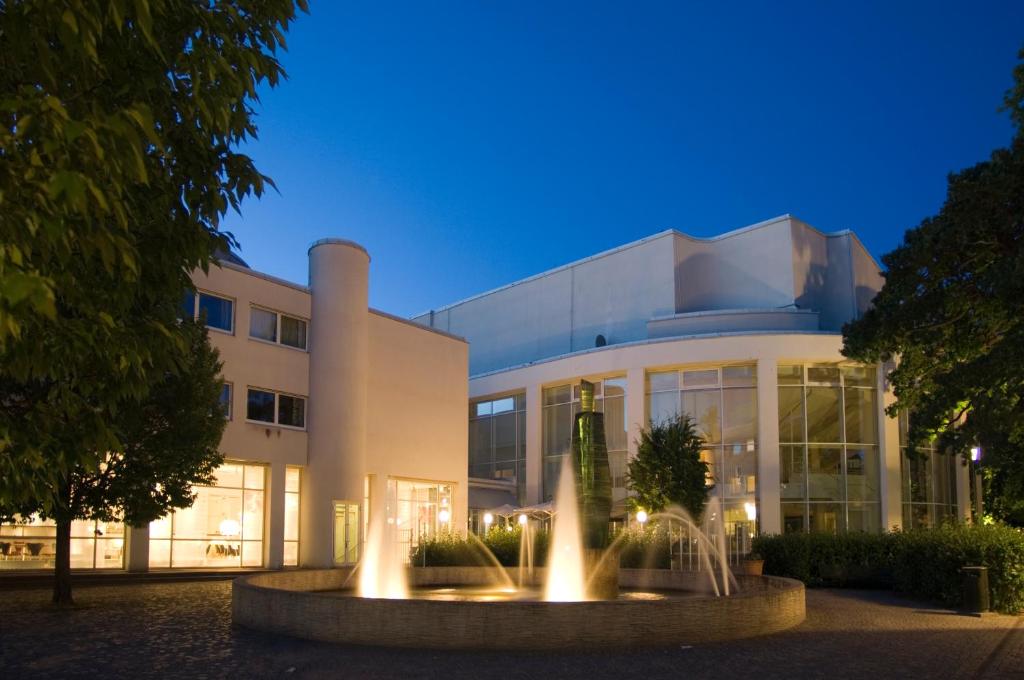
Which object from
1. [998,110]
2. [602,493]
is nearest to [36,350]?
[602,493]

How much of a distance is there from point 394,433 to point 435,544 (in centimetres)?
1081

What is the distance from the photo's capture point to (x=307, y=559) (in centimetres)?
3272

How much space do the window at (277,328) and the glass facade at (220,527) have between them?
4405 mm

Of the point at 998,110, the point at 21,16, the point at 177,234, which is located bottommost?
the point at 177,234

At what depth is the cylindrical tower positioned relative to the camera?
33.0 metres

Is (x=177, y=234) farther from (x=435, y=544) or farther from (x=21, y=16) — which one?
(x=435, y=544)

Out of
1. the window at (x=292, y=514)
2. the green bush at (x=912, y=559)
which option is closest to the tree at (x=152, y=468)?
the window at (x=292, y=514)

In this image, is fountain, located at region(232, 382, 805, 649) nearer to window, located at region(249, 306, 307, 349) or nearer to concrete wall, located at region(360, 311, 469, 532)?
window, located at region(249, 306, 307, 349)

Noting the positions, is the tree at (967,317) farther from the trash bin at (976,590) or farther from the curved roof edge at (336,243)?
the curved roof edge at (336,243)

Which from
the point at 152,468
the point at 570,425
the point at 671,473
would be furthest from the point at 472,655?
the point at 570,425

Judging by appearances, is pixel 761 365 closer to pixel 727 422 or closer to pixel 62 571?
pixel 727 422

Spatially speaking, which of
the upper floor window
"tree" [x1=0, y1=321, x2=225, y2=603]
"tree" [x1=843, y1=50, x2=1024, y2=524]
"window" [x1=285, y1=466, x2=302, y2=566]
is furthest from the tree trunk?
"tree" [x1=843, y1=50, x2=1024, y2=524]

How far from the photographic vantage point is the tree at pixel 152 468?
58.1 ft

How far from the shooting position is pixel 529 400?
4909cm
